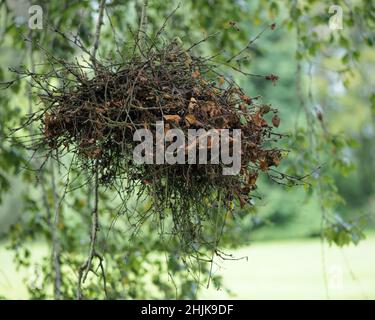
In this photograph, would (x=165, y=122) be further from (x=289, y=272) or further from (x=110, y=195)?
(x=289, y=272)

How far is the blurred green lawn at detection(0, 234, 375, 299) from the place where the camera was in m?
8.86

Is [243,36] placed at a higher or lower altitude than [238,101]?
higher

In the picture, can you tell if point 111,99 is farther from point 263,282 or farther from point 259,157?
point 263,282

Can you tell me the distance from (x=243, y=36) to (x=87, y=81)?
2787 mm

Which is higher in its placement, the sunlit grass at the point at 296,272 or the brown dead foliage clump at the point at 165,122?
the sunlit grass at the point at 296,272

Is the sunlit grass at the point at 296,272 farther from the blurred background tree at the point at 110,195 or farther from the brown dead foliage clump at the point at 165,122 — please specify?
the brown dead foliage clump at the point at 165,122

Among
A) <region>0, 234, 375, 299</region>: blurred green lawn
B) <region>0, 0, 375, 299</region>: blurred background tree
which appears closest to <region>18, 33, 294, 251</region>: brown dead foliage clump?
<region>0, 0, 375, 299</region>: blurred background tree

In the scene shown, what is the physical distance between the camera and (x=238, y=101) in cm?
181

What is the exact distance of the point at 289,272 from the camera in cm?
1141

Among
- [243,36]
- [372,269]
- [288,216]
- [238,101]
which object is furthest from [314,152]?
[288,216]

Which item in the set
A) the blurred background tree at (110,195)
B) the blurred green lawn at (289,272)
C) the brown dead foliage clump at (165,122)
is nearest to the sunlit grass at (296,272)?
the blurred green lawn at (289,272)

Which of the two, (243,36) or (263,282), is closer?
(243,36)

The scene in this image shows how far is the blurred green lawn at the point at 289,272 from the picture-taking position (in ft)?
29.1
